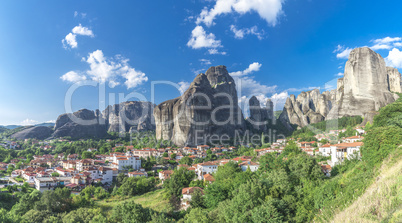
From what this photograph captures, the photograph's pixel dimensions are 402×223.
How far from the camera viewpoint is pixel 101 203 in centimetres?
2745

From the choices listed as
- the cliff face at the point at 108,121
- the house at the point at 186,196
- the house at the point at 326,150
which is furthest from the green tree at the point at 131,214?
the cliff face at the point at 108,121

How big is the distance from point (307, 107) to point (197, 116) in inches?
2386

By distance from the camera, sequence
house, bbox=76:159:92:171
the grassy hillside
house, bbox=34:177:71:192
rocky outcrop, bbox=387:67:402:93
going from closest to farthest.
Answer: the grassy hillside, house, bbox=34:177:71:192, house, bbox=76:159:92:171, rocky outcrop, bbox=387:67:402:93

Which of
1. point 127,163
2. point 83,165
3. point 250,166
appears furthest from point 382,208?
point 83,165

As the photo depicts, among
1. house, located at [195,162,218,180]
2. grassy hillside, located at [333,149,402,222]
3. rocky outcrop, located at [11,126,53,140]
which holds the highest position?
rocky outcrop, located at [11,126,53,140]

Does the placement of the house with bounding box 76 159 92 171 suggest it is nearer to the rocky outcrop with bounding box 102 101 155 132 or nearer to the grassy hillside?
the grassy hillside

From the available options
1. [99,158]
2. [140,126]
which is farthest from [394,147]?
[140,126]

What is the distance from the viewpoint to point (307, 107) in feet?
334

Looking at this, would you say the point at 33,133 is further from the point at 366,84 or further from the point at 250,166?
the point at 366,84

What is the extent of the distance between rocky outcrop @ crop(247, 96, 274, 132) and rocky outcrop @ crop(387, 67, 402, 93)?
43.4 meters

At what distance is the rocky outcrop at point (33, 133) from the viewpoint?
86.8 meters

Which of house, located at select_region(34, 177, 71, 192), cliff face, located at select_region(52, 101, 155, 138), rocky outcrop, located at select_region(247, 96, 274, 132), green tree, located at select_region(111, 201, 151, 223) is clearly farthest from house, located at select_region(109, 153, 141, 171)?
rocky outcrop, located at select_region(247, 96, 274, 132)

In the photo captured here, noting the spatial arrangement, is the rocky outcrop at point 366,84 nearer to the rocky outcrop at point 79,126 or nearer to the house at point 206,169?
the house at point 206,169

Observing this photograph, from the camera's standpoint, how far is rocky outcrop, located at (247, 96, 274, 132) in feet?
308
